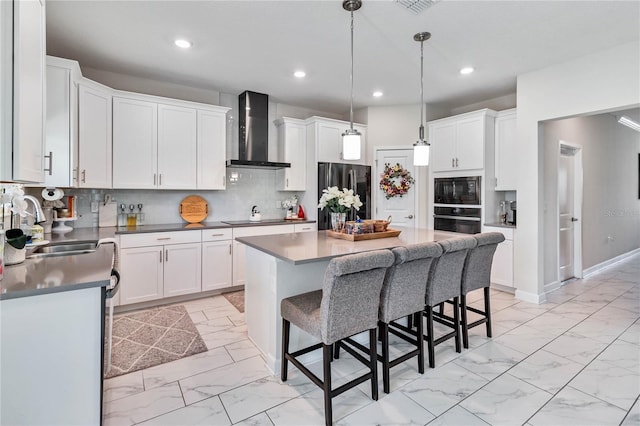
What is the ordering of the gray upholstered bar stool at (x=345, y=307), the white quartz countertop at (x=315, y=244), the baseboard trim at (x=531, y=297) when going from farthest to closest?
the baseboard trim at (x=531, y=297) < the white quartz countertop at (x=315, y=244) < the gray upholstered bar stool at (x=345, y=307)

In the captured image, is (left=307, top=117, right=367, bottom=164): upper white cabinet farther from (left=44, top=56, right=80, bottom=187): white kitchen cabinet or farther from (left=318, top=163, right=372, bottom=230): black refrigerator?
(left=44, top=56, right=80, bottom=187): white kitchen cabinet

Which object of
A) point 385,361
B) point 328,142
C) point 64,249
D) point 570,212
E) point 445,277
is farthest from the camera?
point 328,142

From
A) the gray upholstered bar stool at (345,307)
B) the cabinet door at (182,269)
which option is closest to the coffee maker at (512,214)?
the gray upholstered bar stool at (345,307)

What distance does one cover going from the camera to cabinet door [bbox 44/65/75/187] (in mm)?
2873

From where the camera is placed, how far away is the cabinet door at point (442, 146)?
4748 millimetres

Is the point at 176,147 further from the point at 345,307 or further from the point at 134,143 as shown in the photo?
the point at 345,307

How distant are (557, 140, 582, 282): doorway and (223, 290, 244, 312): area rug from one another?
4.31 metres

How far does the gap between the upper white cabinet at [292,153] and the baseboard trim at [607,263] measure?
4.63 m

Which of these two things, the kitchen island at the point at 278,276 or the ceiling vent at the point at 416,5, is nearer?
the kitchen island at the point at 278,276

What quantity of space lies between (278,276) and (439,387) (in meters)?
1.33

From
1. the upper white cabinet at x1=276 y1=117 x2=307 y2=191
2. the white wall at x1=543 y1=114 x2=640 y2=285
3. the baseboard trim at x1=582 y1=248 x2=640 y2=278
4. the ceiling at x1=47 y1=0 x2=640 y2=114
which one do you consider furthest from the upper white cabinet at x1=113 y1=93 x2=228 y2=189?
the baseboard trim at x1=582 y1=248 x2=640 y2=278

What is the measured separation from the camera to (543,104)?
3730mm

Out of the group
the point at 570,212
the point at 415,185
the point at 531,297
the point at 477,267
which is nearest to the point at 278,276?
the point at 477,267

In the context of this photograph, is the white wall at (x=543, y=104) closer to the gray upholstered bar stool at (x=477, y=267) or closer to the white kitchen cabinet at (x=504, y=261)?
the white kitchen cabinet at (x=504, y=261)
